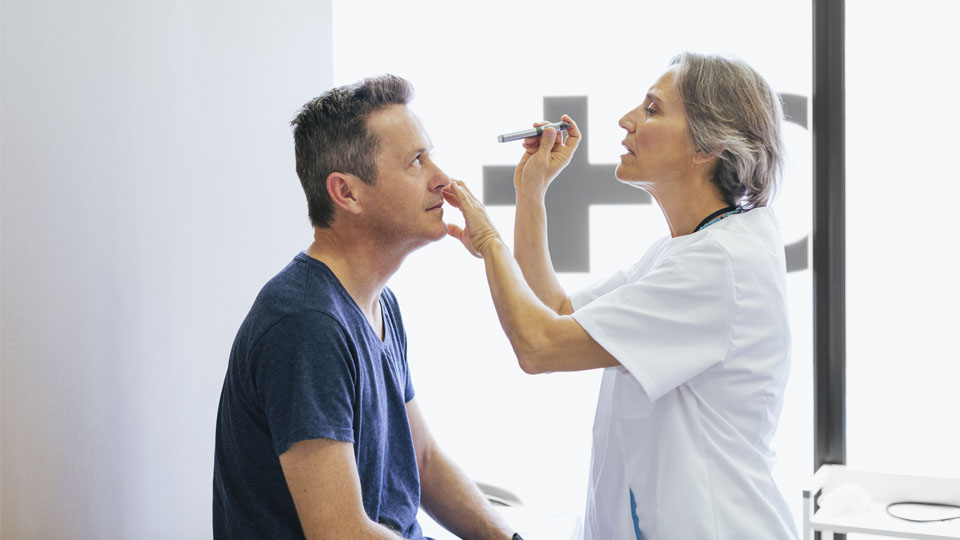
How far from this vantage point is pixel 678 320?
1.18 metres

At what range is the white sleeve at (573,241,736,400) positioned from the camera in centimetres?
117

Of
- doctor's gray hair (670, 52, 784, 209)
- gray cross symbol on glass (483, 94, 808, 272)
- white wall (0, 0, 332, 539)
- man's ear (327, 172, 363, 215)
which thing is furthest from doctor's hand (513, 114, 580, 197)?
gray cross symbol on glass (483, 94, 808, 272)

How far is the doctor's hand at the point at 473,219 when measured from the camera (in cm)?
129

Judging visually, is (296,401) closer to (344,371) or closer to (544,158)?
(344,371)

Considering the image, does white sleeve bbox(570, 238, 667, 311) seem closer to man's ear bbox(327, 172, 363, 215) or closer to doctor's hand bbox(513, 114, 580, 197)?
doctor's hand bbox(513, 114, 580, 197)

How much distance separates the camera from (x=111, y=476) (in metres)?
1.28

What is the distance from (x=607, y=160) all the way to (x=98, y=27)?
1474 millimetres

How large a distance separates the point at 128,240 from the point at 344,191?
36 centimetres

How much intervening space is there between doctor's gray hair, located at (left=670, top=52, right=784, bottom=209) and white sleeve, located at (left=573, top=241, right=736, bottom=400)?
0.16m

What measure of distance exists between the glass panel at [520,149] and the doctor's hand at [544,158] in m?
0.87

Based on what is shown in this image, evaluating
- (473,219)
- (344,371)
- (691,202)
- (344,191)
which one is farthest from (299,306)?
(691,202)
